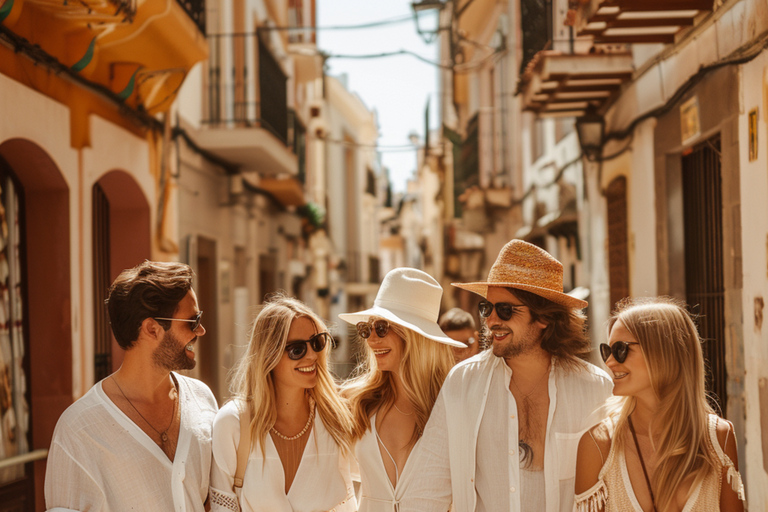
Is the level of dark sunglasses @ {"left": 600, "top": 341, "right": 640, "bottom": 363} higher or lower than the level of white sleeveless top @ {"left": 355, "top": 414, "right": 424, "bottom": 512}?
higher

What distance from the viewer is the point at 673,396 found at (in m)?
3.06

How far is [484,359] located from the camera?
3.65 m

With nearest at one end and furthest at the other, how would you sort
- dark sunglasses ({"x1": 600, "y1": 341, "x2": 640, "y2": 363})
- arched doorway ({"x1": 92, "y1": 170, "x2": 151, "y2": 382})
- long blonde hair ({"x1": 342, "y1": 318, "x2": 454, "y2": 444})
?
dark sunglasses ({"x1": 600, "y1": 341, "x2": 640, "y2": 363}) → long blonde hair ({"x1": 342, "y1": 318, "x2": 454, "y2": 444}) → arched doorway ({"x1": 92, "y1": 170, "x2": 151, "y2": 382})

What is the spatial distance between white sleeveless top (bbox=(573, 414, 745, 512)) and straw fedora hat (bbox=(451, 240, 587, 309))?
28.8 inches

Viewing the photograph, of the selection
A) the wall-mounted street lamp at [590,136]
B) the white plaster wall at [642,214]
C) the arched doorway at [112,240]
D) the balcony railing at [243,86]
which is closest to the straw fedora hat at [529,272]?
the white plaster wall at [642,214]

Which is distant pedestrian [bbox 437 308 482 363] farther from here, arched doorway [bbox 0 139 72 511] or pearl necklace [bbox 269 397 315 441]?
arched doorway [bbox 0 139 72 511]

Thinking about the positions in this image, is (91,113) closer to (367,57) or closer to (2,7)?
(2,7)

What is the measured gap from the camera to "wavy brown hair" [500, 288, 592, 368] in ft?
11.8

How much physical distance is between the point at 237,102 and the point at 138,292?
848 cm

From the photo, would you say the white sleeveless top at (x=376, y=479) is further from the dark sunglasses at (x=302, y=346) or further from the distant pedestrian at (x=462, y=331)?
the distant pedestrian at (x=462, y=331)

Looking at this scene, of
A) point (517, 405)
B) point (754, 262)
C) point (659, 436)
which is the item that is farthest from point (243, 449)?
point (754, 262)

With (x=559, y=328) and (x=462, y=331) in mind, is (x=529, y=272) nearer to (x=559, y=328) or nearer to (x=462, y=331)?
(x=559, y=328)

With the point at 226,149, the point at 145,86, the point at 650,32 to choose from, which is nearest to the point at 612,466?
the point at 650,32

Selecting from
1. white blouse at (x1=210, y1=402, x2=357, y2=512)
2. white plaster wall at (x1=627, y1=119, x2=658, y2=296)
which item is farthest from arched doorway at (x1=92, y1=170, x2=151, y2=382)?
white plaster wall at (x1=627, y1=119, x2=658, y2=296)
